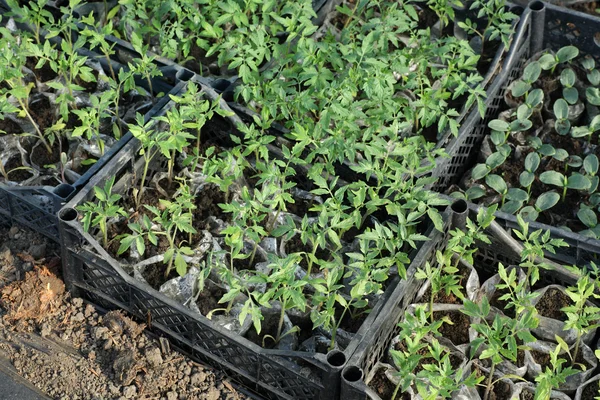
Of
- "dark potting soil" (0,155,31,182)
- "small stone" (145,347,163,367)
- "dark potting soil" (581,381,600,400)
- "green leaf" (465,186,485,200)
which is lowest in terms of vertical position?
"small stone" (145,347,163,367)

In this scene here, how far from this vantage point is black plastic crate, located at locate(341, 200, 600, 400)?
3.79m

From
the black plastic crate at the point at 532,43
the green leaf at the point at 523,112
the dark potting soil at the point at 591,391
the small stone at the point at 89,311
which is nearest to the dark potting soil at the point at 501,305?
the dark potting soil at the point at 591,391

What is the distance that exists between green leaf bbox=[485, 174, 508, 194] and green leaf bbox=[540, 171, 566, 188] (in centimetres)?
17

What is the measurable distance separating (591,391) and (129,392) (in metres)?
1.75

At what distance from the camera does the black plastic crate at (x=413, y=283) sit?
3793mm

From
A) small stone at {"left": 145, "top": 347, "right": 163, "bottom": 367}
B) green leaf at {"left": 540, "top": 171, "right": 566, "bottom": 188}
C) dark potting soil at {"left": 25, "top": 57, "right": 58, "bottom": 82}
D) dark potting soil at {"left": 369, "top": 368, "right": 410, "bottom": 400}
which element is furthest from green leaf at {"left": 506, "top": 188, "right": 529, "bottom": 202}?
dark potting soil at {"left": 25, "top": 57, "right": 58, "bottom": 82}

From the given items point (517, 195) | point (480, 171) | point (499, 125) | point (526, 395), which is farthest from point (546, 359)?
point (499, 125)

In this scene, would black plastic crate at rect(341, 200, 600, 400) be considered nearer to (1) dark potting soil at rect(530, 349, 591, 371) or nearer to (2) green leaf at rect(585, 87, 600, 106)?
(1) dark potting soil at rect(530, 349, 591, 371)

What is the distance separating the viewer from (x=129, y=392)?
4117 mm

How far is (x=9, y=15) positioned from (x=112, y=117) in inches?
27.7

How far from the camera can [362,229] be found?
450cm

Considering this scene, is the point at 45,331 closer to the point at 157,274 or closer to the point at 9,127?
the point at 157,274

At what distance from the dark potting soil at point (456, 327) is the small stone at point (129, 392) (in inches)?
47.7

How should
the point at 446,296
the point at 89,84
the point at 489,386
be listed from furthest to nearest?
1. the point at 89,84
2. the point at 446,296
3. the point at 489,386
